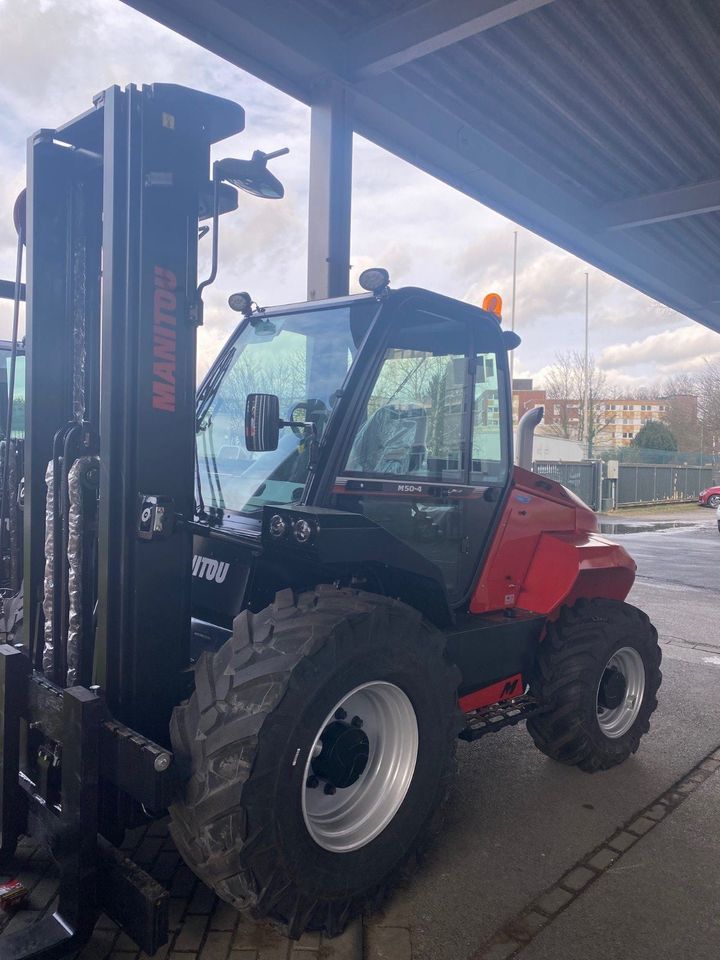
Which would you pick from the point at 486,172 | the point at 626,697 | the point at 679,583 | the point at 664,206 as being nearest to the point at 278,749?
the point at 626,697

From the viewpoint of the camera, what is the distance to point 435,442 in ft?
12.0

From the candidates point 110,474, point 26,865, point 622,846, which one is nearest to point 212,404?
point 110,474

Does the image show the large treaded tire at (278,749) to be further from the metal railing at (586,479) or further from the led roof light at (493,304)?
the metal railing at (586,479)

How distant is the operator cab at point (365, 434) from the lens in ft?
10.5

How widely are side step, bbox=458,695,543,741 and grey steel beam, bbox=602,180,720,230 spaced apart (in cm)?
707

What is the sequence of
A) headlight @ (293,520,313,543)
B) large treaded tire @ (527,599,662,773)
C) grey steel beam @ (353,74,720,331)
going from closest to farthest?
headlight @ (293,520,313,543)
large treaded tire @ (527,599,662,773)
grey steel beam @ (353,74,720,331)

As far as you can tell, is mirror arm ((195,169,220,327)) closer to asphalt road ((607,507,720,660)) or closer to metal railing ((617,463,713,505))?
asphalt road ((607,507,720,660))

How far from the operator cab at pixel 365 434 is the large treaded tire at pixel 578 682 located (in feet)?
2.19

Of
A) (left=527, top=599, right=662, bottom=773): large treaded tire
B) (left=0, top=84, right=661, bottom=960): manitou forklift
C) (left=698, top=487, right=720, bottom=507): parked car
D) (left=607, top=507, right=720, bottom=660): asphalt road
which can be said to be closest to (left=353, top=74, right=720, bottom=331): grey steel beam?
(left=0, top=84, right=661, bottom=960): manitou forklift

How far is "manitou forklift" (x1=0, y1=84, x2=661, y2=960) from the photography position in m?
2.44

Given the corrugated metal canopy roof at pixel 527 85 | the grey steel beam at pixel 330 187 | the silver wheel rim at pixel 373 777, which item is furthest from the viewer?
the grey steel beam at pixel 330 187

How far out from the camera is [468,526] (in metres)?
3.80

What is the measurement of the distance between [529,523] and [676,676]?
9.83 feet

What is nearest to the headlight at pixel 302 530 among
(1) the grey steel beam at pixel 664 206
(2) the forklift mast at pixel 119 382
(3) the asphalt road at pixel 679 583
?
(2) the forklift mast at pixel 119 382
